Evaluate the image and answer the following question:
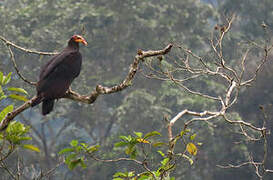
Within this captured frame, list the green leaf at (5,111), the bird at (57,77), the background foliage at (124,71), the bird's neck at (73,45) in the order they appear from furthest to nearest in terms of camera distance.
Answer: the background foliage at (124,71), the bird's neck at (73,45), the bird at (57,77), the green leaf at (5,111)

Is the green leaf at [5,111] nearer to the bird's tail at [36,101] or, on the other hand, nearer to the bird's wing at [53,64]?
the bird's tail at [36,101]

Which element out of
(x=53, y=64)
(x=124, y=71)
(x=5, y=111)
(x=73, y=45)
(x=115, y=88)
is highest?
(x=124, y=71)

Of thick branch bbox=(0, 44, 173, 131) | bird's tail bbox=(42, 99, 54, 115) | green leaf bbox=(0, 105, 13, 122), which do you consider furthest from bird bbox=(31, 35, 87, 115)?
green leaf bbox=(0, 105, 13, 122)

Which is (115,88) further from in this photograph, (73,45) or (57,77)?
(73,45)

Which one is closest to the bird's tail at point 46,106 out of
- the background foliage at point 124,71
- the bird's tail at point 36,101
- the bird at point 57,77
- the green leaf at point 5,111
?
the bird at point 57,77

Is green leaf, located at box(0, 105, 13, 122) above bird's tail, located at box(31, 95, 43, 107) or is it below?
below

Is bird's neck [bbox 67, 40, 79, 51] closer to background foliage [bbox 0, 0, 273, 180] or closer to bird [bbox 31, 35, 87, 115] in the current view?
bird [bbox 31, 35, 87, 115]

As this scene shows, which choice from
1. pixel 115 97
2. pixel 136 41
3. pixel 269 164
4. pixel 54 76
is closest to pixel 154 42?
pixel 136 41

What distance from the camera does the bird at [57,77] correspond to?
111 inches

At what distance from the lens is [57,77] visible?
2986 mm

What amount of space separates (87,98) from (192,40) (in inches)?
369

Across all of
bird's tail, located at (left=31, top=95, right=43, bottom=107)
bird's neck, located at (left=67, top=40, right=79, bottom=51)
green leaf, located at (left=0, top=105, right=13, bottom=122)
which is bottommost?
green leaf, located at (left=0, top=105, right=13, bottom=122)

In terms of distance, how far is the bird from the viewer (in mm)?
2826

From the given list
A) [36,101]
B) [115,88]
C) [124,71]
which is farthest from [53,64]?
[124,71]
